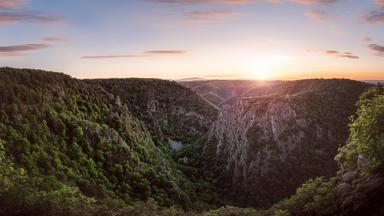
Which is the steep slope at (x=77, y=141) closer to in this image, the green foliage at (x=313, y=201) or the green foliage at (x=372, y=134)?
the green foliage at (x=313, y=201)

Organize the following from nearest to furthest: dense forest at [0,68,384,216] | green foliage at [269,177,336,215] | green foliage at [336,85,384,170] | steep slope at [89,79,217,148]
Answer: green foliage at [336,85,384,170], green foliage at [269,177,336,215], dense forest at [0,68,384,216], steep slope at [89,79,217,148]

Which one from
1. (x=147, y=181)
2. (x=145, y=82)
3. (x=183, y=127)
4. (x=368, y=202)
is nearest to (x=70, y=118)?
(x=147, y=181)

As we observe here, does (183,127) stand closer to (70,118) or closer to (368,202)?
(70,118)

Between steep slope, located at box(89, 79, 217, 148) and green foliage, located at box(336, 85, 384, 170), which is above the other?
green foliage, located at box(336, 85, 384, 170)

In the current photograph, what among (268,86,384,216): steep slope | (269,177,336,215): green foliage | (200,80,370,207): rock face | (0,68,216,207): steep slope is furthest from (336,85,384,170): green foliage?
(200,80,370,207): rock face

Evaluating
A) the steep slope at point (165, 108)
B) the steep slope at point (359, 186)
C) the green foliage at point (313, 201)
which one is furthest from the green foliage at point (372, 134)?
the steep slope at point (165, 108)

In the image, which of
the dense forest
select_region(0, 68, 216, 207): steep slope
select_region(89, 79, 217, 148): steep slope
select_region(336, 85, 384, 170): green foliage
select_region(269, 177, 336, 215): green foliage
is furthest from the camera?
select_region(89, 79, 217, 148): steep slope

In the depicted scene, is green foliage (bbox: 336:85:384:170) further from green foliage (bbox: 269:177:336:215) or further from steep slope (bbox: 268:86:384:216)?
green foliage (bbox: 269:177:336:215)
